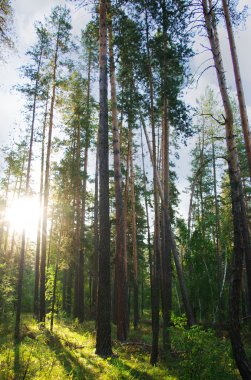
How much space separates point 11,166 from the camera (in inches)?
1049

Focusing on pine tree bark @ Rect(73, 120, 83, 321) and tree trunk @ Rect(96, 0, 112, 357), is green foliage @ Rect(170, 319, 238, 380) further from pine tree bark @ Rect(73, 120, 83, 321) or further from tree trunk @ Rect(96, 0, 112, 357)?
pine tree bark @ Rect(73, 120, 83, 321)

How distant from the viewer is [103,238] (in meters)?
8.51

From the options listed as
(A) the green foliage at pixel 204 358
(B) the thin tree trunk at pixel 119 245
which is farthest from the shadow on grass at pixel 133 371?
(B) the thin tree trunk at pixel 119 245

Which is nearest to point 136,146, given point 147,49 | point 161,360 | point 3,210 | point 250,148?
point 147,49

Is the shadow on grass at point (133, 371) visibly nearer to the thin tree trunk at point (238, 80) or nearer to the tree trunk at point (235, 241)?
the tree trunk at point (235, 241)

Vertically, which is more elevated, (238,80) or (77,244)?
(238,80)

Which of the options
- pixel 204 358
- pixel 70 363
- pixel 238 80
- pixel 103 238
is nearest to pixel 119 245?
pixel 103 238

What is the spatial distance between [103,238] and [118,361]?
3.35m

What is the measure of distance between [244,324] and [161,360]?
35.0ft

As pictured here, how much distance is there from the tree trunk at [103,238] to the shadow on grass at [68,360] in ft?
2.79

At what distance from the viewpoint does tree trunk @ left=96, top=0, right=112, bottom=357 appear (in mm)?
8039

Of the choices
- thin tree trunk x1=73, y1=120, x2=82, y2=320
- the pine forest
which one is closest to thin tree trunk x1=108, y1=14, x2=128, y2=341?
the pine forest

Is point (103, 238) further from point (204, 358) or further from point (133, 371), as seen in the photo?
point (204, 358)

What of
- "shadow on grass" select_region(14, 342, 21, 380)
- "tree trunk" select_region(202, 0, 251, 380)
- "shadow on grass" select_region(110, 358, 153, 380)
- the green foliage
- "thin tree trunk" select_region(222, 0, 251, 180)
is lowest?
"shadow on grass" select_region(110, 358, 153, 380)
